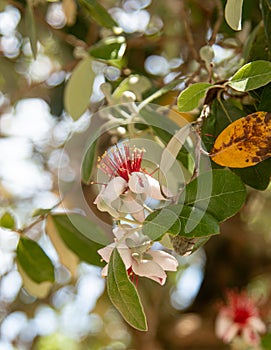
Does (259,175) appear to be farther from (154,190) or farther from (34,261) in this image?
(34,261)

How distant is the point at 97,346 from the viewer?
2.50m

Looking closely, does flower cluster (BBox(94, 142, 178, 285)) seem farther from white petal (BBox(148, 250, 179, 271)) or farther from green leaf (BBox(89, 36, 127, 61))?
green leaf (BBox(89, 36, 127, 61))

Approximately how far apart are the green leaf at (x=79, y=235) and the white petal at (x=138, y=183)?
32 cm

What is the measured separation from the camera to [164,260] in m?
0.69

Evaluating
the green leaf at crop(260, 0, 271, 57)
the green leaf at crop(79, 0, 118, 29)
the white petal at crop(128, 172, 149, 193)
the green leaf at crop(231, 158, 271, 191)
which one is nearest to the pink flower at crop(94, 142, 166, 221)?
the white petal at crop(128, 172, 149, 193)

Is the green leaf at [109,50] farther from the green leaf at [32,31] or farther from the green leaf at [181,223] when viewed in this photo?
the green leaf at [181,223]

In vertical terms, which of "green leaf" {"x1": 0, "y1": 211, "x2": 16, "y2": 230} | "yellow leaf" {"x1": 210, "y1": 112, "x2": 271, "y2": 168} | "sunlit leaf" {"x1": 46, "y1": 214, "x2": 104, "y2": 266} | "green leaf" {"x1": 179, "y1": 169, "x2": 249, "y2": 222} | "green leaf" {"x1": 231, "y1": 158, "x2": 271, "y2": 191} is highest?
"yellow leaf" {"x1": 210, "y1": 112, "x2": 271, "y2": 168}

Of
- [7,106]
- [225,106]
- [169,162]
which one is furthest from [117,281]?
[7,106]

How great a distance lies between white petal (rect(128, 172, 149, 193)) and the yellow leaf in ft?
0.27

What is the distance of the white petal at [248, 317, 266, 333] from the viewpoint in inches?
66.2

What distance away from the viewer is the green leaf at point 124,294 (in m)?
0.65

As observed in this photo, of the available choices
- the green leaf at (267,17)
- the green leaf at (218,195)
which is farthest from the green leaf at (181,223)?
the green leaf at (267,17)

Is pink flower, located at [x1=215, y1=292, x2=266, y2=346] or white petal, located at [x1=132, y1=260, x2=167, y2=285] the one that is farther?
pink flower, located at [x1=215, y1=292, x2=266, y2=346]

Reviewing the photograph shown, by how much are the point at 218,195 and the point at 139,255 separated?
0.11 metres
